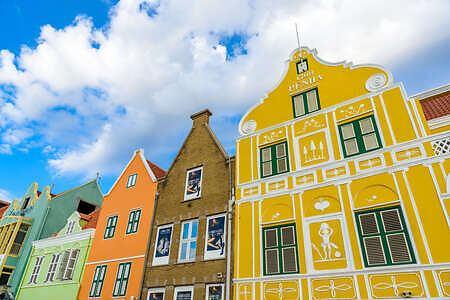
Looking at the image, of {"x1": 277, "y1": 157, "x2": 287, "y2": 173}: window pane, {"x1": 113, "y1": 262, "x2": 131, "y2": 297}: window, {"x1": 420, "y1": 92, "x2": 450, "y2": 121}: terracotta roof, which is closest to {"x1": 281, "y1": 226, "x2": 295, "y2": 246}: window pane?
{"x1": 277, "y1": 157, "x2": 287, "y2": 173}: window pane

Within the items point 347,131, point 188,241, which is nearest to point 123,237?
point 188,241

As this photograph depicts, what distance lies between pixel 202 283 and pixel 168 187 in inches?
274

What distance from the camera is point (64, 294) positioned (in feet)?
68.9

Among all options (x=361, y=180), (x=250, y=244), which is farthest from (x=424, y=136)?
(x=250, y=244)

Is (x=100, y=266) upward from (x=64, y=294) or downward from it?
upward

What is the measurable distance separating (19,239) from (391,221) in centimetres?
3019

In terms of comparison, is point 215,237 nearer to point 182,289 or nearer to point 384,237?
point 182,289

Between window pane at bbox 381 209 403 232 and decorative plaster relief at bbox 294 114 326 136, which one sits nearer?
window pane at bbox 381 209 403 232

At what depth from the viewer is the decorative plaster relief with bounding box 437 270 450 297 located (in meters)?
9.59

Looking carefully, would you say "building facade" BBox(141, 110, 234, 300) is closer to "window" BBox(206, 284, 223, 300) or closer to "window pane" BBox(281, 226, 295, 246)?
"window" BBox(206, 284, 223, 300)

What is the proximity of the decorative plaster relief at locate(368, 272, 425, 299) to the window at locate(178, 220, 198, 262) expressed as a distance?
8928mm

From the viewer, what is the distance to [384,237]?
1129 centimetres

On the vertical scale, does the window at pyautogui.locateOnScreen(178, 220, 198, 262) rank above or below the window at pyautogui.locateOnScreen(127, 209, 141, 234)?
below

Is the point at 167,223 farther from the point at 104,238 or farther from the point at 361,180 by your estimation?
the point at 361,180
